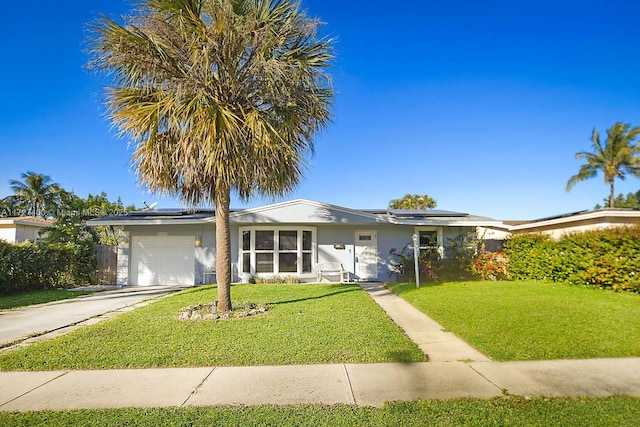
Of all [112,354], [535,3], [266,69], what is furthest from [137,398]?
[535,3]

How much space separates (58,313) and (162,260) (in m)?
6.81

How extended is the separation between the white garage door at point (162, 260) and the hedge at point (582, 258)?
13.9m

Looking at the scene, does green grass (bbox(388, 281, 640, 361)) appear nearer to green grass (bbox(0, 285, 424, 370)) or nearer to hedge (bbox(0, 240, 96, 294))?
green grass (bbox(0, 285, 424, 370))

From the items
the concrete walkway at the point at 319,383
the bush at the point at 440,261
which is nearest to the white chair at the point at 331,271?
the bush at the point at 440,261

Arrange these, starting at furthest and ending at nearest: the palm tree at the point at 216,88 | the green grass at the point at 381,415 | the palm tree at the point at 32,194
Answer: the palm tree at the point at 32,194 → the palm tree at the point at 216,88 → the green grass at the point at 381,415

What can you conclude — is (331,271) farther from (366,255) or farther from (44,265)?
(44,265)

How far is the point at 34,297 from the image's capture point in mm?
11836

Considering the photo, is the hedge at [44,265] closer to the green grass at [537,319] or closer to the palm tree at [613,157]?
the green grass at [537,319]

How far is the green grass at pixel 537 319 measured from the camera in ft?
18.7

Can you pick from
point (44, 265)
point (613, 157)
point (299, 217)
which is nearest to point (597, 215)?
point (299, 217)

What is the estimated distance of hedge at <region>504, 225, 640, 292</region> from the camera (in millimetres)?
11406

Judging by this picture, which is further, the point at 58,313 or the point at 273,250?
the point at 273,250

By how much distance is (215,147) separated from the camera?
7480 mm

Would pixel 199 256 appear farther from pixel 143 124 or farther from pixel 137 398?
pixel 137 398
